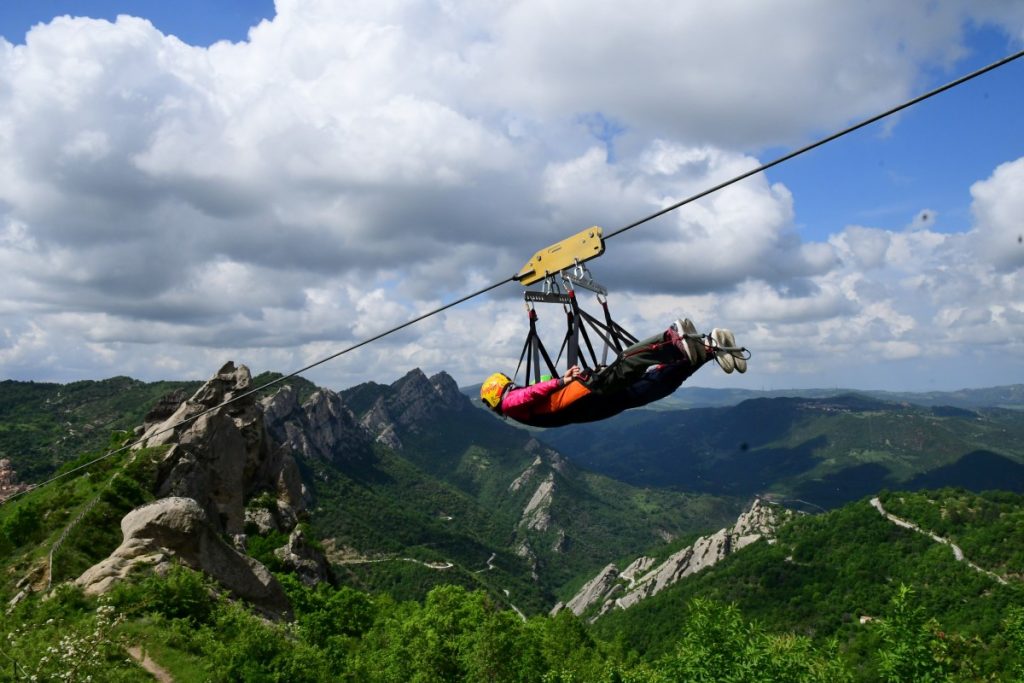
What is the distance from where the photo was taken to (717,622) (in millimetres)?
28031

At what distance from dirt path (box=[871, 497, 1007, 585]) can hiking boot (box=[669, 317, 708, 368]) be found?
10496 centimetres

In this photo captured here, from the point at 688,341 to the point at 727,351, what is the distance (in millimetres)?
418

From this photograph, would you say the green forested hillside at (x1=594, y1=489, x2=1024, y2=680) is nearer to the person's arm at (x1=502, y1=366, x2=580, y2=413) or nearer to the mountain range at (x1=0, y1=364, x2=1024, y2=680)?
the mountain range at (x1=0, y1=364, x2=1024, y2=680)

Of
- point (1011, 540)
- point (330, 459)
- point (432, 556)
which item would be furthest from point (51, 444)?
point (1011, 540)

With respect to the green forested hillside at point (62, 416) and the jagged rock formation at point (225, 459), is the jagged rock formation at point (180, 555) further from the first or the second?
the green forested hillside at point (62, 416)

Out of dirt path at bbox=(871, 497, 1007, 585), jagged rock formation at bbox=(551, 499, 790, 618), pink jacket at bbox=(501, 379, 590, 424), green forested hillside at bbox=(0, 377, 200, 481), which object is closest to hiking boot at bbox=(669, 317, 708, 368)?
pink jacket at bbox=(501, 379, 590, 424)

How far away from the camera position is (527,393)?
8.12 metres

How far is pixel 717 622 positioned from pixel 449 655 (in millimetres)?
16321

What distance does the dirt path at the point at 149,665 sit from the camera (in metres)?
16.8

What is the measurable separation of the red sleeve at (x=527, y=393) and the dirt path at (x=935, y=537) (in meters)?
105

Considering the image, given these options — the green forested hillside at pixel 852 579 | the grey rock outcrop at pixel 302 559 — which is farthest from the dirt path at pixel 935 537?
the grey rock outcrop at pixel 302 559

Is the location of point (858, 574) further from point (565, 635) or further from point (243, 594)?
point (243, 594)

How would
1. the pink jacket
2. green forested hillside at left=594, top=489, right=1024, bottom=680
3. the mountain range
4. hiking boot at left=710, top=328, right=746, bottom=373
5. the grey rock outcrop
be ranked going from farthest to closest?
green forested hillside at left=594, top=489, right=1024, bottom=680 < the grey rock outcrop < the mountain range < the pink jacket < hiking boot at left=710, top=328, right=746, bottom=373

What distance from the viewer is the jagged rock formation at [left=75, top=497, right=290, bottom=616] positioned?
2345 centimetres
